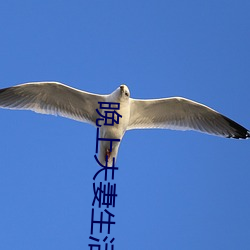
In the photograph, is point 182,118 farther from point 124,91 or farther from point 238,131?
point 124,91

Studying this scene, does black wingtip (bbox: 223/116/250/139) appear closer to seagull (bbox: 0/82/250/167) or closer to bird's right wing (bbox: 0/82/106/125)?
seagull (bbox: 0/82/250/167)

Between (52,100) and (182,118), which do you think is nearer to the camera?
(52,100)

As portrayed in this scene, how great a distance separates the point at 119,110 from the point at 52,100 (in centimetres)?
89

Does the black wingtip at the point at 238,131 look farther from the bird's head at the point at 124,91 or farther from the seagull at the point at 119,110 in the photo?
the bird's head at the point at 124,91

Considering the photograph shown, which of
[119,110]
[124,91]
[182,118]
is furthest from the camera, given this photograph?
[182,118]

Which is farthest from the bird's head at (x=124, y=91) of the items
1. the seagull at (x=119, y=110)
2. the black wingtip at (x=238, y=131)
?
the black wingtip at (x=238, y=131)

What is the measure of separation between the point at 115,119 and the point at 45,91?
0.92 meters

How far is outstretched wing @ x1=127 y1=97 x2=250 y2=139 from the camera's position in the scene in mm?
6508

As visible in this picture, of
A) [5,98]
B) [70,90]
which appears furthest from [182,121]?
[5,98]

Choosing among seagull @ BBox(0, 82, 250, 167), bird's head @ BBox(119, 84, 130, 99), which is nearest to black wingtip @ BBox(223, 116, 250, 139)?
seagull @ BBox(0, 82, 250, 167)

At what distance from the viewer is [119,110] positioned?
6.03 metres

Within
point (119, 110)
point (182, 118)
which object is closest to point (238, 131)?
point (182, 118)

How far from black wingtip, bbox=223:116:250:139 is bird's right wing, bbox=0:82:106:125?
1.68 m

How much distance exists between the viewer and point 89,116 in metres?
6.54
